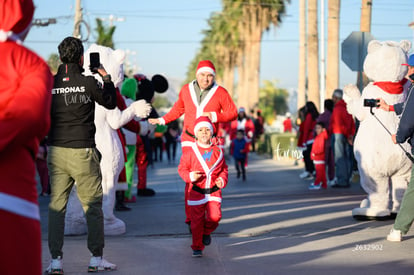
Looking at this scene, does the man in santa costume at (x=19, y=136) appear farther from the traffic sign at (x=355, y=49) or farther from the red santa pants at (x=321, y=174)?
the traffic sign at (x=355, y=49)

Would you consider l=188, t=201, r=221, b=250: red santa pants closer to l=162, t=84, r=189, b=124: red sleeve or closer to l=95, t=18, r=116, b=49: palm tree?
l=162, t=84, r=189, b=124: red sleeve

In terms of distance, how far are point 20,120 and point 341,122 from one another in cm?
1282

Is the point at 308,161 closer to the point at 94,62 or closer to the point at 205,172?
the point at 205,172

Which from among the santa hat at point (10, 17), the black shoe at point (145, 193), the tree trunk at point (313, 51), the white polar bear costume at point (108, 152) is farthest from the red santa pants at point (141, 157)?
the tree trunk at point (313, 51)

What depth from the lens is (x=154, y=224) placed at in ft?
32.0

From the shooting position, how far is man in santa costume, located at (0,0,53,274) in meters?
3.21

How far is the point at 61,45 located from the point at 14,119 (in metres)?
3.38

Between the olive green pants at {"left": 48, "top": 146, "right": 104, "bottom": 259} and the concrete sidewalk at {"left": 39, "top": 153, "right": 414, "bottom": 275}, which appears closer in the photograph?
the olive green pants at {"left": 48, "top": 146, "right": 104, "bottom": 259}

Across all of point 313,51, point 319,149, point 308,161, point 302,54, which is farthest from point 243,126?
point 319,149

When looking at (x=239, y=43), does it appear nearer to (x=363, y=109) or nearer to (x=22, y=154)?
(x=363, y=109)

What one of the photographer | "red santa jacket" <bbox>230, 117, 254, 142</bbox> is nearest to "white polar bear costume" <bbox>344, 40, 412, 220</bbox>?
the photographer

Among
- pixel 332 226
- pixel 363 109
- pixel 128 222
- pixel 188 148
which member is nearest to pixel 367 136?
pixel 363 109

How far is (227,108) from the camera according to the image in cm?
841

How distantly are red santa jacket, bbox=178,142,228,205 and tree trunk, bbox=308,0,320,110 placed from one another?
2214 cm
